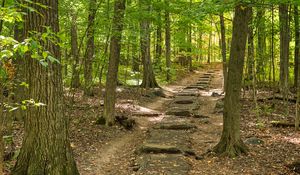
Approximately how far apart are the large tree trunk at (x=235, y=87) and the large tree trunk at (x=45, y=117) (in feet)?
15.6

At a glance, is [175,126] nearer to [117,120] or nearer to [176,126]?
[176,126]

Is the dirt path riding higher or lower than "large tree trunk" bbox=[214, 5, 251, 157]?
lower

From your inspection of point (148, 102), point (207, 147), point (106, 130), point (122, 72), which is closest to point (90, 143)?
point (106, 130)

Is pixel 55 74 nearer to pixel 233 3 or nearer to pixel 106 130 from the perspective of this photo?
pixel 233 3

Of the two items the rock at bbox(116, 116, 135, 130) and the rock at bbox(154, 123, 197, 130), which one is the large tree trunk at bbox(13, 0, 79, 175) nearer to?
the rock at bbox(116, 116, 135, 130)

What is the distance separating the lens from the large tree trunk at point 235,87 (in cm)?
866

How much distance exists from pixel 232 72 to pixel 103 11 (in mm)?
5261

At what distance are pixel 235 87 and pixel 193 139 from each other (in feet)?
9.11

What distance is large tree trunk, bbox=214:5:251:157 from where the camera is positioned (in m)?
8.66

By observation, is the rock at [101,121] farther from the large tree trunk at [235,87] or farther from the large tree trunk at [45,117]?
the large tree trunk at [45,117]

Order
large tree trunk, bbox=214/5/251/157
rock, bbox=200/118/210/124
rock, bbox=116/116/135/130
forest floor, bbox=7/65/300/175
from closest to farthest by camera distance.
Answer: forest floor, bbox=7/65/300/175 → large tree trunk, bbox=214/5/251/157 → rock, bbox=116/116/135/130 → rock, bbox=200/118/210/124

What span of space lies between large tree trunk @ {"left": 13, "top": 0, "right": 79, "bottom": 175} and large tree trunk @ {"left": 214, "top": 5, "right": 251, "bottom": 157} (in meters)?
4.76

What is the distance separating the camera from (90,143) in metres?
9.84

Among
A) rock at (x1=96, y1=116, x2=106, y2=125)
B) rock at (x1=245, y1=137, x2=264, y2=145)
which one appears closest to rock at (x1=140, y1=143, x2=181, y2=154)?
rock at (x1=245, y1=137, x2=264, y2=145)
